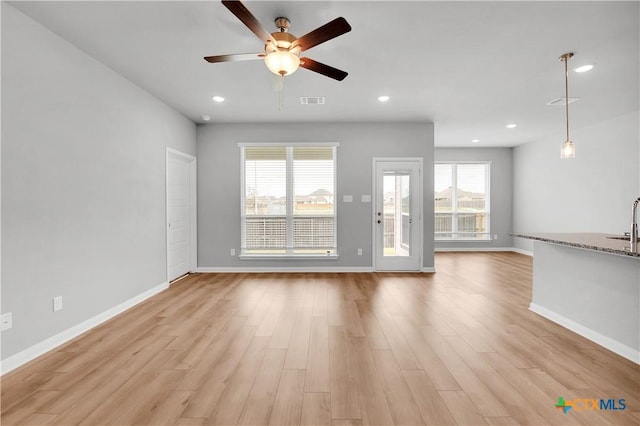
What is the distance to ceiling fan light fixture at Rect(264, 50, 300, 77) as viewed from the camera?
87.7 inches

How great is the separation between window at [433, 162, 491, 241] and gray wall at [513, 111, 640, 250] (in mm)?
780

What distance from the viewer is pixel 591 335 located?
8.80 ft

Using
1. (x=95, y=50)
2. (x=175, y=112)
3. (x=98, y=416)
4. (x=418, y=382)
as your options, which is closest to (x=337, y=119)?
(x=175, y=112)

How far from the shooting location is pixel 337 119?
521 centimetres

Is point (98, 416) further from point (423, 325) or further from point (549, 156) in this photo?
point (549, 156)

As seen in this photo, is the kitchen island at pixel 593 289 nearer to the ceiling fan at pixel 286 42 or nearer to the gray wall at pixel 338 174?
the gray wall at pixel 338 174

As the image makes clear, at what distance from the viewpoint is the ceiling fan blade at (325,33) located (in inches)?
76.6

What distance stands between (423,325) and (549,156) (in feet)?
19.8

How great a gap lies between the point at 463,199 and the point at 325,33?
708 centimetres

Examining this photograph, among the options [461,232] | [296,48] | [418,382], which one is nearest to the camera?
[418,382]

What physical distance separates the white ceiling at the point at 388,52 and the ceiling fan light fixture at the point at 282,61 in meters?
0.40

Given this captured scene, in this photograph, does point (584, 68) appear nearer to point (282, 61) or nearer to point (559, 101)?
point (559, 101)

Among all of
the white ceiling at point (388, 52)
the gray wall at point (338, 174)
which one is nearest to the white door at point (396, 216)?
the gray wall at point (338, 174)

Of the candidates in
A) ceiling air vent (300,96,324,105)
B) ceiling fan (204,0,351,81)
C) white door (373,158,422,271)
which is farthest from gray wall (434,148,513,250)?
ceiling fan (204,0,351,81)
